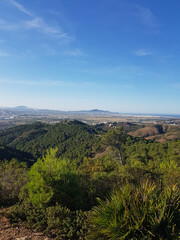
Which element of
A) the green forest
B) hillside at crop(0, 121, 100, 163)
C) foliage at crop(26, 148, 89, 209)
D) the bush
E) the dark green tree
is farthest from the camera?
hillside at crop(0, 121, 100, 163)

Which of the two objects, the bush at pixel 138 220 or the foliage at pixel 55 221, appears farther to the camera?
the foliage at pixel 55 221

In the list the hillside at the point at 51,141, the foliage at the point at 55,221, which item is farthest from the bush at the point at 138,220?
the hillside at the point at 51,141

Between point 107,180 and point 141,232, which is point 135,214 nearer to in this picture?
point 141,232

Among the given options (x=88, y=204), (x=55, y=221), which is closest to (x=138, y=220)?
(x=55, y=221)

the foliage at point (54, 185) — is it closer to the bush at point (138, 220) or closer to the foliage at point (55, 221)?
the foliage at point (55, 221)

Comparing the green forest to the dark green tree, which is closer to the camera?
the green forest

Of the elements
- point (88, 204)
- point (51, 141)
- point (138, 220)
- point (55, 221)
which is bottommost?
point (51, 141)

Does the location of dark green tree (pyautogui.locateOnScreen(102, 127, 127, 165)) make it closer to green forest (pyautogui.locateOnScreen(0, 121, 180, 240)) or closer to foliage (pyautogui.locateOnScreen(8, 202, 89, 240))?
green forest (pyautogui.locateOnScreen(0, 121, 180, 240))

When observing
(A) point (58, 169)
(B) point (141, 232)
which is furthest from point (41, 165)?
(B) point (141, 232)

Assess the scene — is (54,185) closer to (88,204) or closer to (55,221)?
(55,221)

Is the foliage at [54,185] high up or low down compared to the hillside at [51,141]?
up

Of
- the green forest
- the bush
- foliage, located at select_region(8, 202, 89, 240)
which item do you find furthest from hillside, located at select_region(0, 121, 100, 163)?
the bush

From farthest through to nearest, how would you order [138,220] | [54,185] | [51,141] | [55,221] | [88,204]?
1. [51,141]
2. [88,204]
3. [54,185]
4. [55,221]
5. [138,220]

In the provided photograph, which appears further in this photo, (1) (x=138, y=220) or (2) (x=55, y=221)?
(2) (x=55, y=221)
